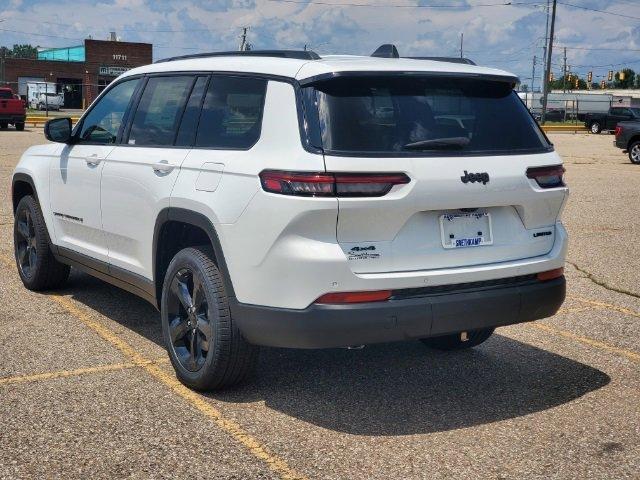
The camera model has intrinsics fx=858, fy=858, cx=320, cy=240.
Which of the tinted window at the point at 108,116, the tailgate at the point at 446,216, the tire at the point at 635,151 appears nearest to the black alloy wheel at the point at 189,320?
the tailgate at the point at 446,216

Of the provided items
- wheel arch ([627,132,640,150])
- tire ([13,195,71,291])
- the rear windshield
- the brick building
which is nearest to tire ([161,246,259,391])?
the rear windshield

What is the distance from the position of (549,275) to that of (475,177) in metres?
0.86

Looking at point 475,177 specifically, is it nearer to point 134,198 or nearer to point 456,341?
point 456,341

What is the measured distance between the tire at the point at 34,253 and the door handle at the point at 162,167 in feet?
7.31

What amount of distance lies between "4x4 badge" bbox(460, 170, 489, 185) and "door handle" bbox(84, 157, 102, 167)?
9.00 ft

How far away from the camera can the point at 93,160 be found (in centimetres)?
602

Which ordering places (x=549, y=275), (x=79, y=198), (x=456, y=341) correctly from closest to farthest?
(x=549, y=275) < (x=456, y=341) < (x=79, y=198)

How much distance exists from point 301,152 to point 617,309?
13.6 feet

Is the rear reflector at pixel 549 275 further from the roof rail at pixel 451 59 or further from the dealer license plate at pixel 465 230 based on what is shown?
the roof rail at pixel 451 59

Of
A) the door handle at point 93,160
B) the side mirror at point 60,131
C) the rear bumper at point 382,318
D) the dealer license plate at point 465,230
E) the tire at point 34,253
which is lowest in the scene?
the tire at point 34,253

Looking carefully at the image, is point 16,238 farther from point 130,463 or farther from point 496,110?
point 496,110

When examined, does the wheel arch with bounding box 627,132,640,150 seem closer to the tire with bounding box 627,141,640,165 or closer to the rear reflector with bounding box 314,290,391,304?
the tire with bounding box 627,141,640,165

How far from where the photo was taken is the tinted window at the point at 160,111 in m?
5.33

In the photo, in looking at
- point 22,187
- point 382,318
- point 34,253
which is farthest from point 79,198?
point 382,318
